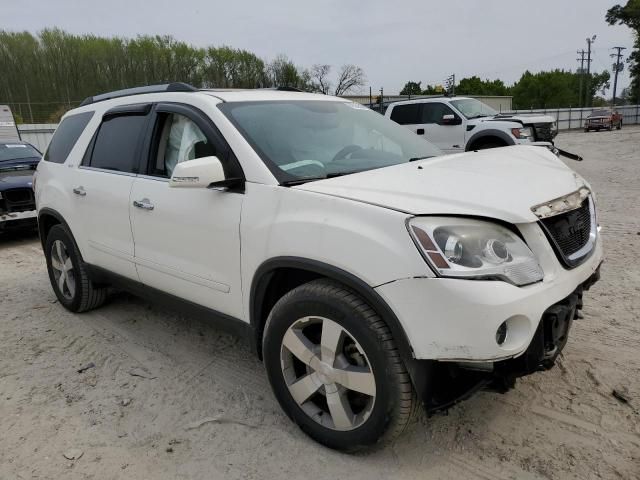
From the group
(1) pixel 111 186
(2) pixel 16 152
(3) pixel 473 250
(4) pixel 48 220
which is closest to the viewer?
(3) pixel 473 250

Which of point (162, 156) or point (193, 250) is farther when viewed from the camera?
point (162, 156)

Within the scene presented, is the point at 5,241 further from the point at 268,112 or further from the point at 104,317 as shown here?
the point at 268,112

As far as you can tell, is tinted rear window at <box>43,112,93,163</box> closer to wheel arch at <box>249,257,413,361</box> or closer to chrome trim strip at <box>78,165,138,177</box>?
chrome trim strip at <box>78,165,138,177</box>

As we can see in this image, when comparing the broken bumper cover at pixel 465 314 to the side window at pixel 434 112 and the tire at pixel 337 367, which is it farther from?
the side window at pixel 434 112

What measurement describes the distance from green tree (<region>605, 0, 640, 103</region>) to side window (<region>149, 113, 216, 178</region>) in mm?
62700

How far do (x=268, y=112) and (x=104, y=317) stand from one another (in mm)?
2556

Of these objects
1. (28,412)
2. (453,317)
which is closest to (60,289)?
(28,412)

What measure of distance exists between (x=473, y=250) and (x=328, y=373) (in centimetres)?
90

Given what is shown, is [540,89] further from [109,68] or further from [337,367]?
[337,367]

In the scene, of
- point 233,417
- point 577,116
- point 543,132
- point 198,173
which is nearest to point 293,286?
point 198,173

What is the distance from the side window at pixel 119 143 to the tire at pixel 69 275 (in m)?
0.82

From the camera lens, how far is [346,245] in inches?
86.0

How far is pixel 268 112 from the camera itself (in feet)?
10.3

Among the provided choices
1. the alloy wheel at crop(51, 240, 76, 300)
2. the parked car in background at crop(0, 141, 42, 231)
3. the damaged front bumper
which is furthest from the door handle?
the parked car in background at crop(0, 141, 42, 231)
